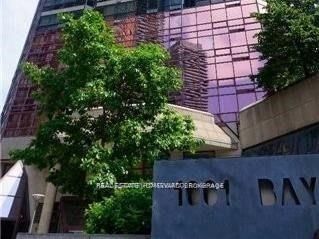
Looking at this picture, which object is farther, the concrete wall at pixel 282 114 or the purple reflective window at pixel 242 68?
the purple reflective window at pixel 242 68

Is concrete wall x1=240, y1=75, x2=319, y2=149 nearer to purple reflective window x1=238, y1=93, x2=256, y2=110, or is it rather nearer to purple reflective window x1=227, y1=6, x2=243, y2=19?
purple reflective window x1=238, y1=93, x2=256, y2=110

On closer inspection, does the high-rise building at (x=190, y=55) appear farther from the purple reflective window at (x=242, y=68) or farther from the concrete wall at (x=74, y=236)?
the concrete wall at (x=74, y=236)

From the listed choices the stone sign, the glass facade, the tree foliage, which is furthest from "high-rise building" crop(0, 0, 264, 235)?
the stone sign

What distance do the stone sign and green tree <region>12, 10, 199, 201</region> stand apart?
2828mm

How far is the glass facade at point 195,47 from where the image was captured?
81.1 feet

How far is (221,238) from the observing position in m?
6.89

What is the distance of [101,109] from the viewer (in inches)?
455

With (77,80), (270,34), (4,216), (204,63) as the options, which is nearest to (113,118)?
(77,80)

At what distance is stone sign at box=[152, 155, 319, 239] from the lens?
6779 mm

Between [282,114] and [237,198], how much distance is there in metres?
9.56

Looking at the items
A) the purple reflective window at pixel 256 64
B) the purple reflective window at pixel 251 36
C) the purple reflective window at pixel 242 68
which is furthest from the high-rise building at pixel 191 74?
the purple reflective window at pixel 251 36

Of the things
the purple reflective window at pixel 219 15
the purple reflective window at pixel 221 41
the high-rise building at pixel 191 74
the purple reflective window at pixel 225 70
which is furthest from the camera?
the purple reflective window at pixel 219 15

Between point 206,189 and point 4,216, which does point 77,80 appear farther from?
point 4,216

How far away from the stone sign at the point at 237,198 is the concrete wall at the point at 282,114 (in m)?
7.99
